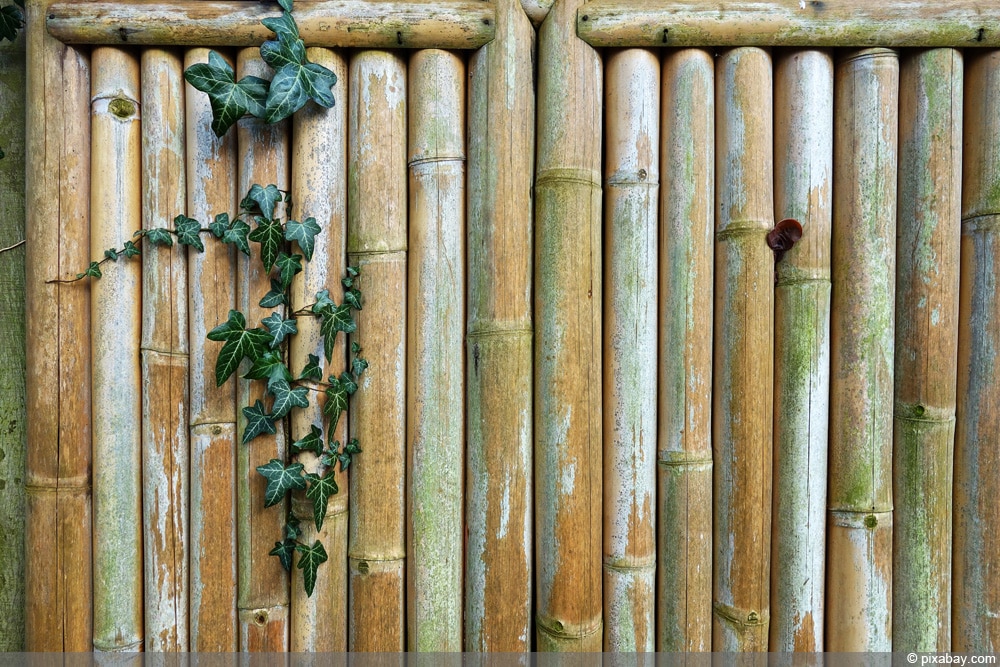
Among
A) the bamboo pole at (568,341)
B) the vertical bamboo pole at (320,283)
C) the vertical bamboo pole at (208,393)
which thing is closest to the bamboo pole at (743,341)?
the bamboo pole at (568,341)

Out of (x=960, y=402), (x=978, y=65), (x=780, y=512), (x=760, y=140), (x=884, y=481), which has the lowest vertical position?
(x=780, y=512)

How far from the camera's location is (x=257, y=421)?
2.16m

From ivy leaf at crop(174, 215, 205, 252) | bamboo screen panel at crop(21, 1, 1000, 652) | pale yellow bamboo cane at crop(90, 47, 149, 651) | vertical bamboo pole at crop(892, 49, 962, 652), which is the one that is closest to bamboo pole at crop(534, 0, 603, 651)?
bamboo screen panel at crop(21, 1, 1000, 652)

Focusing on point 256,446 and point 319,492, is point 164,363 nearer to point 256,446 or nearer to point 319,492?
point 256,446

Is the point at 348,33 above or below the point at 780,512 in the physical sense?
above

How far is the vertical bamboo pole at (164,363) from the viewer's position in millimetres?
2195

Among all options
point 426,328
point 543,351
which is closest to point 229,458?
point 426,328

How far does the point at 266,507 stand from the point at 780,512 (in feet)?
7.33

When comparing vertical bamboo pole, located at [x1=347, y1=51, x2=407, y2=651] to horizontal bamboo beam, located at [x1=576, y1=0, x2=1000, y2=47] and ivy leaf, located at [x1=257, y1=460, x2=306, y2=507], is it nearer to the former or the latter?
ivy leaf, located at [x1=257, y1=460, x2=306, y2=507]

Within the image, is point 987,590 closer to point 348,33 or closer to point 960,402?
point 960,402

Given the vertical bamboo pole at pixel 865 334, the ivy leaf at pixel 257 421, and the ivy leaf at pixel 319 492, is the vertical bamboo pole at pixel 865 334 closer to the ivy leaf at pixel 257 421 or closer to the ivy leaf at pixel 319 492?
the ivy leaf at pixel 319 492

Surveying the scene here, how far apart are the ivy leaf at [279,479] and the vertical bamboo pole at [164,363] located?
0.44m

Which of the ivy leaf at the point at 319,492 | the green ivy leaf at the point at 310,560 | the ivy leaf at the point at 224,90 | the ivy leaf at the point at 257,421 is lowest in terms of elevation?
the green ivy leaf at the point at 310,560

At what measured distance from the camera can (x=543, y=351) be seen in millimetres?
2232
